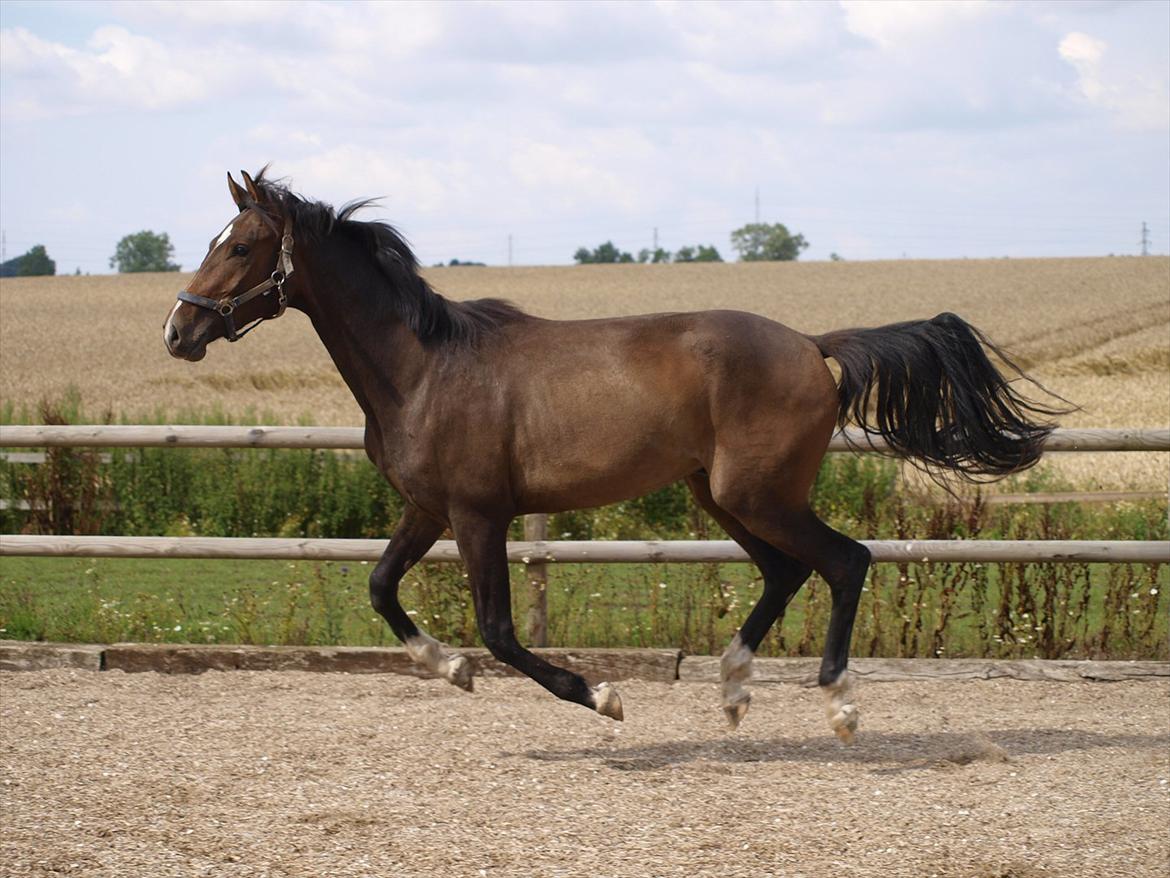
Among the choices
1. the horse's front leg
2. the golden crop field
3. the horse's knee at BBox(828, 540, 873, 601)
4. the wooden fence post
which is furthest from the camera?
the golden crop field

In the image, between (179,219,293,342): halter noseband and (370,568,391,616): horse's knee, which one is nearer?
(179,219,293,342): halter noseband

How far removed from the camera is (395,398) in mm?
5359

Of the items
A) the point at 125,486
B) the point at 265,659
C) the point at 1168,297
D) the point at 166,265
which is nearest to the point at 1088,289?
the point at 1168,297

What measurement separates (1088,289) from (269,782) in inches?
1700

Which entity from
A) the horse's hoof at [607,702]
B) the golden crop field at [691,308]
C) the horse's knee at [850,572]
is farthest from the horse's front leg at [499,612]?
the golden crop field at [691,308]

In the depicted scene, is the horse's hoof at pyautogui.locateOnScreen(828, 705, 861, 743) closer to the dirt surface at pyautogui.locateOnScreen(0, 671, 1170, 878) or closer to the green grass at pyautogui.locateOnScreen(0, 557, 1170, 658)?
the dirt surface at pyautogui.locateOnScreen(0, 671, 1170, 878)

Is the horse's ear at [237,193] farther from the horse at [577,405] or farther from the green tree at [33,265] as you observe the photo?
the green tree at [33,265]

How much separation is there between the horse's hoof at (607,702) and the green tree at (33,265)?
64.6 meters

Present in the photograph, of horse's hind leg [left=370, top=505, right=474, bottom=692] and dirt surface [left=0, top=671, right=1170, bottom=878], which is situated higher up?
horse's hind leg [left=370, top=505, right=474, bottom=692]

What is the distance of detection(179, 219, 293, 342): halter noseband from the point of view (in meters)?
5.11

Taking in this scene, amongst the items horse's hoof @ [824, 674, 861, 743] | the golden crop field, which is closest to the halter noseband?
horse's hoof @ [824, 674, 861, 743]

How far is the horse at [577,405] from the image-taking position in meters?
5.18

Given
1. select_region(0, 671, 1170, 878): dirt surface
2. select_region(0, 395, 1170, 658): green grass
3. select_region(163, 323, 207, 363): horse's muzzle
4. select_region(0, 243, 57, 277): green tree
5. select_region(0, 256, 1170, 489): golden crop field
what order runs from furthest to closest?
select_region(0, 243, 57, 277): green tree, select_region(0, 256, 1170, 489): golden crop field, select_region(0, 395, 1170, 658): green grass, select_region(163, 323, 207, 363): horse's muzzle, select_region(0, 671, 1170, 878): dirt surface

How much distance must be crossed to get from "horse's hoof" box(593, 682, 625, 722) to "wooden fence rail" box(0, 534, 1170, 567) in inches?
59.6
